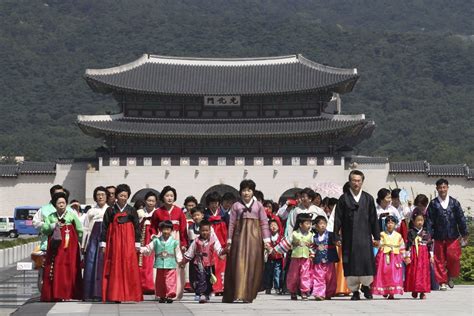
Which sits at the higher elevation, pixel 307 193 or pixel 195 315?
pixel 307 193

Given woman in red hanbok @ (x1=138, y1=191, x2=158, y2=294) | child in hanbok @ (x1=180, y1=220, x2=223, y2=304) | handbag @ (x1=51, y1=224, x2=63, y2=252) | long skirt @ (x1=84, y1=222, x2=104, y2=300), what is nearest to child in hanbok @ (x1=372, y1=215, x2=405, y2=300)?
child in hanbok @ (x1=180, y1=220, x2=223, y2=304)

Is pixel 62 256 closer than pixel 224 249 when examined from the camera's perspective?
Yes

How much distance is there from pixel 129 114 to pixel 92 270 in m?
33.1

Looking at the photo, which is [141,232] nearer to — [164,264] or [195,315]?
[164,264]

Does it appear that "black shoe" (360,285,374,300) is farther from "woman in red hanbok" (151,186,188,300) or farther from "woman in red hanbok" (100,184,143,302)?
"woman in red hanbok" (100,184,143,302)

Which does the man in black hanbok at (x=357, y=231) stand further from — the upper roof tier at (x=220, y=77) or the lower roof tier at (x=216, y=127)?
the upper roof tier at (x=220, y=77)

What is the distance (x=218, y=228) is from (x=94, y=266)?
8.62 feet

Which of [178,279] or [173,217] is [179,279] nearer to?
[178,279]

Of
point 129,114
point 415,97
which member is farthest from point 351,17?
point 129,114

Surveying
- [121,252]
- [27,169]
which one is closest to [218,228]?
[121,252]

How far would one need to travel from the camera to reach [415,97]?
355 feet

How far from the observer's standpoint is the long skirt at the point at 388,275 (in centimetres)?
1477

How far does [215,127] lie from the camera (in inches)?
1841

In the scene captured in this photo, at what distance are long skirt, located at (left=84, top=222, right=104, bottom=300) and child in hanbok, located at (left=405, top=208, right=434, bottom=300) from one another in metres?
4.27
